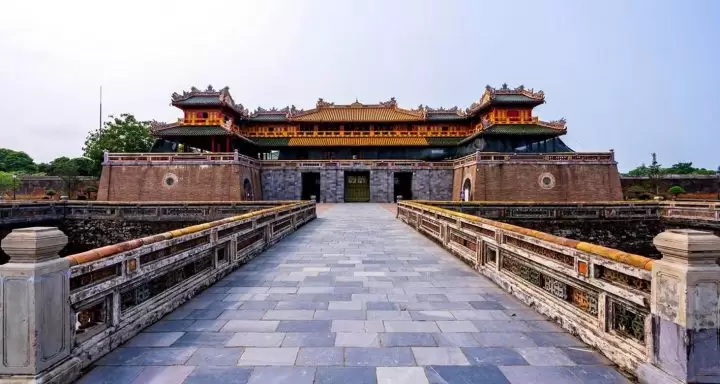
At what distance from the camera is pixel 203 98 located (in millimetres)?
35750

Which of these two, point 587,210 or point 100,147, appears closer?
point 587,210

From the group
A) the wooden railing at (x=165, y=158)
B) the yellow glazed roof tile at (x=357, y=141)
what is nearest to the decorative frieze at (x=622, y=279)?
the wooden railing at (x=165, y=158)

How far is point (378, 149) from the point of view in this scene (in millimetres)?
38312

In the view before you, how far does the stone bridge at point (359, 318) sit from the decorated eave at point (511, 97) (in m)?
30.7

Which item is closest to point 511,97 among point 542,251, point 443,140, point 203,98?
point 443,140

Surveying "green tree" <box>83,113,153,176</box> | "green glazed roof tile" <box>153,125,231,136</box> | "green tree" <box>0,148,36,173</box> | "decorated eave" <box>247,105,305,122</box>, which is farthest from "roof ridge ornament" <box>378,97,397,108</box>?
"green tree" <box>0,148,36,173</box>

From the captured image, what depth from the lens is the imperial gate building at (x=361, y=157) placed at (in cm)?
2970

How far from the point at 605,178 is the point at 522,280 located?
2967 centimetres

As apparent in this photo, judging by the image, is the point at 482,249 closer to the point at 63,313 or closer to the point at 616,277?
the point at 616,277

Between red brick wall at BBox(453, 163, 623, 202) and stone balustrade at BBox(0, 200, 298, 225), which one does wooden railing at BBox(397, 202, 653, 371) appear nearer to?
stone balustrade at BBox(0, 200, 298, 225)

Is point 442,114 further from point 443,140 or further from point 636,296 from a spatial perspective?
point 636,296

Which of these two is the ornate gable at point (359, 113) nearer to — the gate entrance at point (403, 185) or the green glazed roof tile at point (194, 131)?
the gate entrance at point (403, 185)

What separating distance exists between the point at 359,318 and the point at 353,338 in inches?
26.8

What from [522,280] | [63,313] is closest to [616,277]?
[522,280]
